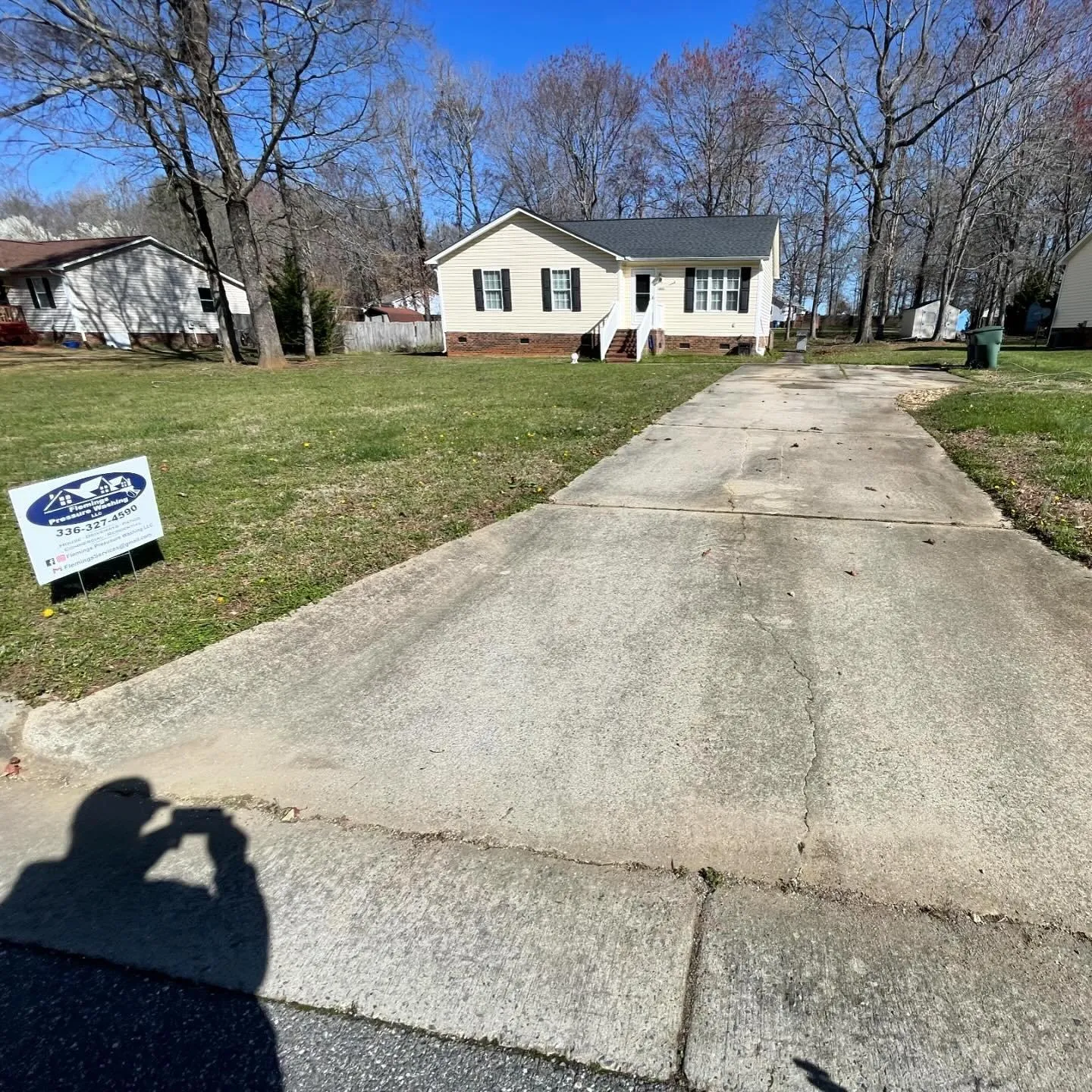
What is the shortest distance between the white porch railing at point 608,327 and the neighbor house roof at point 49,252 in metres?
20.9

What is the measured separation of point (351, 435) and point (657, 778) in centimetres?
723

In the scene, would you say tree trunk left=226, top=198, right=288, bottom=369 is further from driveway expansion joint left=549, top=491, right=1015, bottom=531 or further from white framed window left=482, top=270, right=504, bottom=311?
driveway expansion joint left=549, top=491, right=1015, bottom=531

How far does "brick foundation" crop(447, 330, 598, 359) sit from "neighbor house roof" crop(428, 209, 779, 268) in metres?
2.96

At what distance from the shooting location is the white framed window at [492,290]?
941 inches

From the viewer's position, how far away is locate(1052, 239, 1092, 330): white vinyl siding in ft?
76.6

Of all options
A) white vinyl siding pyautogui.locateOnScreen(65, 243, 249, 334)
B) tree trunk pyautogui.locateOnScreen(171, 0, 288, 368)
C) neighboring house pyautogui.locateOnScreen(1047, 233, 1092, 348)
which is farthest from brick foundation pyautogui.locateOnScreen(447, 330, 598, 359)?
neighboring house pyautogui.locateOnScreen(1047, 233, 1092, 348)

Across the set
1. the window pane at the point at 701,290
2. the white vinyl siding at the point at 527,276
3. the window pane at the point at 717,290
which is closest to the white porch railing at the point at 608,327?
the white vinyl siding at the point at 527,276

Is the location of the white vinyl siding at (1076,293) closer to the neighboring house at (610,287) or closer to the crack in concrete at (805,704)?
the neighboring house at (610,287)

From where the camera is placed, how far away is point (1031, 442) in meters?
6.98

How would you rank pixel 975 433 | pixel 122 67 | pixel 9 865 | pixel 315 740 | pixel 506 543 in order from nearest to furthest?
pixel 9 865
pixel 315 740
pixel 506 543
pixel 975 433
pixel 122 67

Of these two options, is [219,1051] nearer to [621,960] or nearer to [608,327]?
[621,960]

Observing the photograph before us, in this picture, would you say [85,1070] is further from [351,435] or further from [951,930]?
[351,435]

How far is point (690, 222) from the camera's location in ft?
82.1

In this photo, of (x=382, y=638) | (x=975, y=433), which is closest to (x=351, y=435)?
(x=382, y=638)
